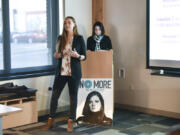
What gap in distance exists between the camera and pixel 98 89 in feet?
14.2

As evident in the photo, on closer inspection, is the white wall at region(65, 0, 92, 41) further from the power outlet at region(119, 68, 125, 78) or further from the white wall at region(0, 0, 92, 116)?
the power outlet at region(119, 68, 125, 78)

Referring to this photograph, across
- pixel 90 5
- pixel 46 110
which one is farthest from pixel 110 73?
pixel 90 5

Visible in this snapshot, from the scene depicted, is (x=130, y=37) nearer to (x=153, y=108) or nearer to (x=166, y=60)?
(x=166, y=60)

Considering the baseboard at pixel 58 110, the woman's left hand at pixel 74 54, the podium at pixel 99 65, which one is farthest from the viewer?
the baseboard at pixel 58 110

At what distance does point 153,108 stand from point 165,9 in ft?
5.26

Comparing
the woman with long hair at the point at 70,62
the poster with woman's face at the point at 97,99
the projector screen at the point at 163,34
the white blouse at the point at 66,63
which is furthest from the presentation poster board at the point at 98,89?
the projector screen at the point at 163,34

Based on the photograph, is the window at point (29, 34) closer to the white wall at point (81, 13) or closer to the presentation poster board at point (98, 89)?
the white wall at point (81, 13)

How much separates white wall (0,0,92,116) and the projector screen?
1149mm

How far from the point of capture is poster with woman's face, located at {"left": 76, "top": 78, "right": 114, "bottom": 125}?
170 inches

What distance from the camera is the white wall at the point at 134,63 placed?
4742 millimetres

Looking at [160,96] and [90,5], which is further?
[90,5]

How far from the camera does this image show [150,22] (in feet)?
15.7

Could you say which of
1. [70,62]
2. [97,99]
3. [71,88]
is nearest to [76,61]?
[70,62]

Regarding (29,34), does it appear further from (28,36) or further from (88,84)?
(88,84)
